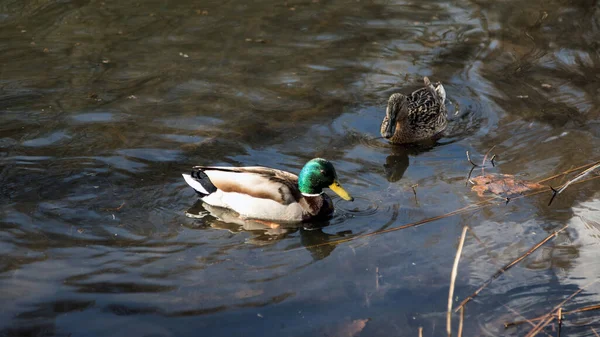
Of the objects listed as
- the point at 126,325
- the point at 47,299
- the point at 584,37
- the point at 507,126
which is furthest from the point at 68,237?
the point at 584,37

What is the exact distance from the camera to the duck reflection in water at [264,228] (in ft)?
22.5

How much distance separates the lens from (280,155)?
839cm

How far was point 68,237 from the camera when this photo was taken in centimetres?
661

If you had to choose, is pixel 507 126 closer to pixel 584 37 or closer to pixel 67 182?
pixel 584 37

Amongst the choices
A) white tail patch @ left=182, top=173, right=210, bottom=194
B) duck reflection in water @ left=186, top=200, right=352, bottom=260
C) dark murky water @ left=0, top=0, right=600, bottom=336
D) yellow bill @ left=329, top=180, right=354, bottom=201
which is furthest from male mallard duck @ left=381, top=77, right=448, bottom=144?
white tail patch @ left=182, top=173, right=210, bottom=194

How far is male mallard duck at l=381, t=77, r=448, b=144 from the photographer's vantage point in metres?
9.03

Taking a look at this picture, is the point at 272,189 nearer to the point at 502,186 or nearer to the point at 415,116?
the point at 502,186

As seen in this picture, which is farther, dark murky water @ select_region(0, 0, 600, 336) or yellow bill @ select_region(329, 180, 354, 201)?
yellow bill @ select_region(329, 180, 354, 201)

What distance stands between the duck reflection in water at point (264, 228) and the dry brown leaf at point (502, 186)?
1.49 meters

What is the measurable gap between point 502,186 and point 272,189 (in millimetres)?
2210

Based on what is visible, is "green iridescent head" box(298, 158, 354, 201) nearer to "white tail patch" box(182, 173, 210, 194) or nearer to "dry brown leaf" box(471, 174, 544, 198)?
"white tail patch" box(182, 173, 210, 194)

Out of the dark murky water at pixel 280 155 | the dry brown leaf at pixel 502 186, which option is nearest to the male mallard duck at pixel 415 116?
the dark murky water at pixel 280 155

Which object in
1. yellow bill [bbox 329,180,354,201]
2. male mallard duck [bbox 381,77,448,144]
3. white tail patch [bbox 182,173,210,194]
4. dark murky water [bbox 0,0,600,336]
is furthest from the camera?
male mallard duck [bbox 381,77,448,144]

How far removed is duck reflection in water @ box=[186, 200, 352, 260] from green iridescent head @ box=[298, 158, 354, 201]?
308 millimetres
